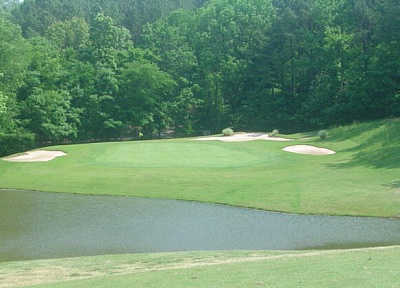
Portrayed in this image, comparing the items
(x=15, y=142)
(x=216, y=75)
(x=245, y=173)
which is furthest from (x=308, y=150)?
(x=216, y=75)

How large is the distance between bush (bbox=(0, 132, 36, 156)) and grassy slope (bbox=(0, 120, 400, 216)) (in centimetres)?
1157

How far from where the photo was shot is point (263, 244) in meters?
18.8

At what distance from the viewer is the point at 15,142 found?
53656 mm

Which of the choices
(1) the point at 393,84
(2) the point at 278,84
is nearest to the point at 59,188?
(1) the point at 393,84

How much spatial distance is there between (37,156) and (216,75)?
120 ft

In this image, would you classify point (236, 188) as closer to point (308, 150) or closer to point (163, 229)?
point (163, 229)

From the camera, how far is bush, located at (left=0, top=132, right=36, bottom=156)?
51694 mm

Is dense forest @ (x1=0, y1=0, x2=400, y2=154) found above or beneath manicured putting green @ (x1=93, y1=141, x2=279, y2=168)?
above

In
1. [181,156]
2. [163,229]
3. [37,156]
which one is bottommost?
[163,229]

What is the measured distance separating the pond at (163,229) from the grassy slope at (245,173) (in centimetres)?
177

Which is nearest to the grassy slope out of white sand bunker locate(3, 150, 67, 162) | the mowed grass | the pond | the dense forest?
white sand bunker locate(3, 150, 67, 162)

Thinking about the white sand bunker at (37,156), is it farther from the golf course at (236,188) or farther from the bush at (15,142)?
the bush at (15,142)

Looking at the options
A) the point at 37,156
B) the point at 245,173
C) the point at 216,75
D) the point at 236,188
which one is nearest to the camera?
the point at 236,188

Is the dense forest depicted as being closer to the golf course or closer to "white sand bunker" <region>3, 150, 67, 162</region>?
"white sand bunker" <region>3, 150, 67, 162</region>
